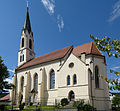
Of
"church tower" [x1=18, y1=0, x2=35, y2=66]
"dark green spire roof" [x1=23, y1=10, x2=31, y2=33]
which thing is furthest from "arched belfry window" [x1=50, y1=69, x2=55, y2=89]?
"dark green spire roof" [x1=23, y1=10, x2=31, y2=33]

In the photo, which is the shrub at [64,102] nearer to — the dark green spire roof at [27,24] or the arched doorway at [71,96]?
the arched doorway at [71,96]

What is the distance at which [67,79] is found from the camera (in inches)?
1142

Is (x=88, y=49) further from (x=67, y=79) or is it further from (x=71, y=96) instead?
(x=71, y=96)

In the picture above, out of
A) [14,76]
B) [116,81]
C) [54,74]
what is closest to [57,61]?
[54,74]

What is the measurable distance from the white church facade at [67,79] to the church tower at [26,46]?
5039mm

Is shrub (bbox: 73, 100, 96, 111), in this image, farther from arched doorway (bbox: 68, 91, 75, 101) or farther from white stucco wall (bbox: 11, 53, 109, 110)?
arched doorway (bbox: 68, 91, 75, 101)

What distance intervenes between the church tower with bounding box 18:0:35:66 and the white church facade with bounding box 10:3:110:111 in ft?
16.5

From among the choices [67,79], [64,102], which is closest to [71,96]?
[64,102]

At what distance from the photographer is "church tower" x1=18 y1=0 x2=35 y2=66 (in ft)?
148

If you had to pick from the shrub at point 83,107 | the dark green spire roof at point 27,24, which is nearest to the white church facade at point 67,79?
the shrub at point 83,107

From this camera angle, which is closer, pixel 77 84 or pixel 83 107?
pixel 83 107

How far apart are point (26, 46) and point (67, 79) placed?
21418 mm

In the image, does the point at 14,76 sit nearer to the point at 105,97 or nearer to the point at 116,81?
the point at 105,97

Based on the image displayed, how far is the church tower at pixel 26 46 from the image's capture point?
45.2 metres
